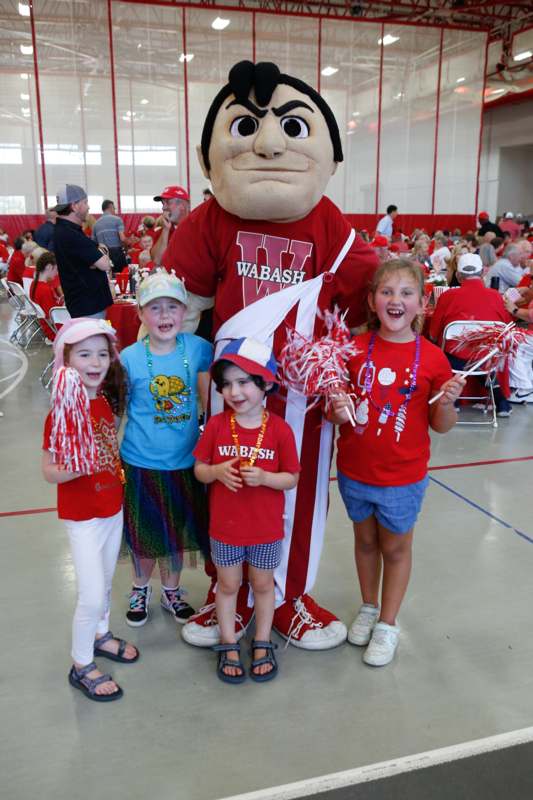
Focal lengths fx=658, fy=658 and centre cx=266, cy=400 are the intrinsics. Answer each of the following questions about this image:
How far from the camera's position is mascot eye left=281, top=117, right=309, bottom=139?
2211mm

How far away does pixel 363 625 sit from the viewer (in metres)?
2.49

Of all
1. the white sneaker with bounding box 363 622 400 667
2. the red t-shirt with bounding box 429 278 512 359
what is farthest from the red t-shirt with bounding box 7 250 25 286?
the white sneaker with bounding box 363 622 400 667

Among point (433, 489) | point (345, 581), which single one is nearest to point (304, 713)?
point (345, 581)

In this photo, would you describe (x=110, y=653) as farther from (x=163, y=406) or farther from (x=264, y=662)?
(x=163, y=406)

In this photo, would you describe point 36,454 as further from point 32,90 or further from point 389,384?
point 32,90

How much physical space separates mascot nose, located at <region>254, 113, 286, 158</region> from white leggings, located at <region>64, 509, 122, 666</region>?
1280mm

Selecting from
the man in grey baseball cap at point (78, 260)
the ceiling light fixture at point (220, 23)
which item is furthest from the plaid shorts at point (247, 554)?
the ceiling light fixture at point (220, 23)

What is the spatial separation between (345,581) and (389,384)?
116 centimetres

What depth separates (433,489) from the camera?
3.97 metres

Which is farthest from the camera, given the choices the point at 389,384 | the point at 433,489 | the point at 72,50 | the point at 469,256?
the point at 72,50

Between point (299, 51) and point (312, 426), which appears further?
point (299, 51)

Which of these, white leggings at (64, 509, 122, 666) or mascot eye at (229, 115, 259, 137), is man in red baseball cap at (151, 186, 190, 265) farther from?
white leggings at (64, 509, 122, 666)

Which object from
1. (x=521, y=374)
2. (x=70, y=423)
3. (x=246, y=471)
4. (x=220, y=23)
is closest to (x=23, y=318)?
(x=521, y=374)

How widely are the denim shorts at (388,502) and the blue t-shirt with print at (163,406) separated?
594 millimetres
